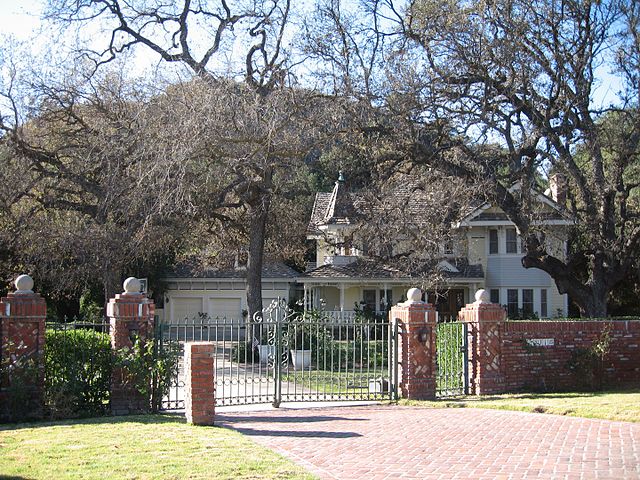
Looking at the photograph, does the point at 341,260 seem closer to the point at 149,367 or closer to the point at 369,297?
the point at 369,297

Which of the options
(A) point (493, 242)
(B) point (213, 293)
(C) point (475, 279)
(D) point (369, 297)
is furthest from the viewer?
(B) point (213, 293)

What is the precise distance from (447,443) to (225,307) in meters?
32.3

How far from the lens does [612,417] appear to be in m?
12.1

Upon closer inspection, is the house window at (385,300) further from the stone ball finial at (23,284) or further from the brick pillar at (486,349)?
the stone ball finial at (23,284)

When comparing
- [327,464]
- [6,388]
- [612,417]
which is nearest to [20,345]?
[6,388]

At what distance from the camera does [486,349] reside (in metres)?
15.7

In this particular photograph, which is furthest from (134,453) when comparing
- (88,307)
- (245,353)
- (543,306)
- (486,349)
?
(543,306)

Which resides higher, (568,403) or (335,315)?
(335,315)

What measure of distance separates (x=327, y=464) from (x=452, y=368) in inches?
317

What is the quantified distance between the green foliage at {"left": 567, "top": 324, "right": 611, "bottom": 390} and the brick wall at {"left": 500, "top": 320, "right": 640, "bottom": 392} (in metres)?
0.02

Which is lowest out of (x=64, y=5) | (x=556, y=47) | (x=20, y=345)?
(x=20, y=345)

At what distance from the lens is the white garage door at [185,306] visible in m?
41.6

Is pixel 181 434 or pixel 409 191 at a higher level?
pixel 409 191

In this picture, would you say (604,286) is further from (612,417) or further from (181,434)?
Answer: (181,434)
